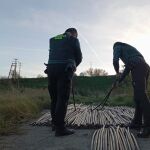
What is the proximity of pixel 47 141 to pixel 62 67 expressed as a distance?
4.61 ft

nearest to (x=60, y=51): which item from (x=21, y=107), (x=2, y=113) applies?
(x=2, y=113)

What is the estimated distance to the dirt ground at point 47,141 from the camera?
6.02 metres

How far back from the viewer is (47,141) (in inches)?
257

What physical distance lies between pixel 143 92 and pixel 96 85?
2956 centimetres

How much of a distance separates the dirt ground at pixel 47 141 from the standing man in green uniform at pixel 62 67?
28 centimetres

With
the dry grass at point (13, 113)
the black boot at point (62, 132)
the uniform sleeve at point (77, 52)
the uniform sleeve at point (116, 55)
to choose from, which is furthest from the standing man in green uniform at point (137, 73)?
the dry grass at point (13, 113)

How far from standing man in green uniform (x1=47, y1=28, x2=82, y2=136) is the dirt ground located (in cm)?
28

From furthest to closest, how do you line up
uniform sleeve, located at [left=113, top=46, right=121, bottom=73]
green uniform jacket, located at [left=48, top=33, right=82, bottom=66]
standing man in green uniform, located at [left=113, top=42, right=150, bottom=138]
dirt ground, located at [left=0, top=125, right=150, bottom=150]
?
uniform sleeve, located at [left=113, top=46, right=121, bottom=73]
green uniform jacket, located at [left=48, top=33, right=82, bottom=66]
standing man in green uniform, located at [left=113, top=42, right=150, bottom=138]
dirt ground, located at [left=0, top=125, right=150, bottom=150]

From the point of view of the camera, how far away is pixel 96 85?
120 ft

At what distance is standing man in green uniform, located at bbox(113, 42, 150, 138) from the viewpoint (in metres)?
7.15

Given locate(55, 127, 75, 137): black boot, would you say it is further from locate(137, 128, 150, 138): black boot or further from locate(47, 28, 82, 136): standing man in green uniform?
locate(137, 128, 150, 138): black boot

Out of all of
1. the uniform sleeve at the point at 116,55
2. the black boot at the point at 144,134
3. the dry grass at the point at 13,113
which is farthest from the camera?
the dry grass at the point at 13,113

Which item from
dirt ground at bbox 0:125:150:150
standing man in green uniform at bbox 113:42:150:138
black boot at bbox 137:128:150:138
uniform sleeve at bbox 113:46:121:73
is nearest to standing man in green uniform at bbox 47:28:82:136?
dirt ground at bbox 0:125:150:150

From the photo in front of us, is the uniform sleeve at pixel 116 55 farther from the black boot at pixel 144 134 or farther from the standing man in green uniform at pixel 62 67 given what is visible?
the black boot at pixel 144 134
